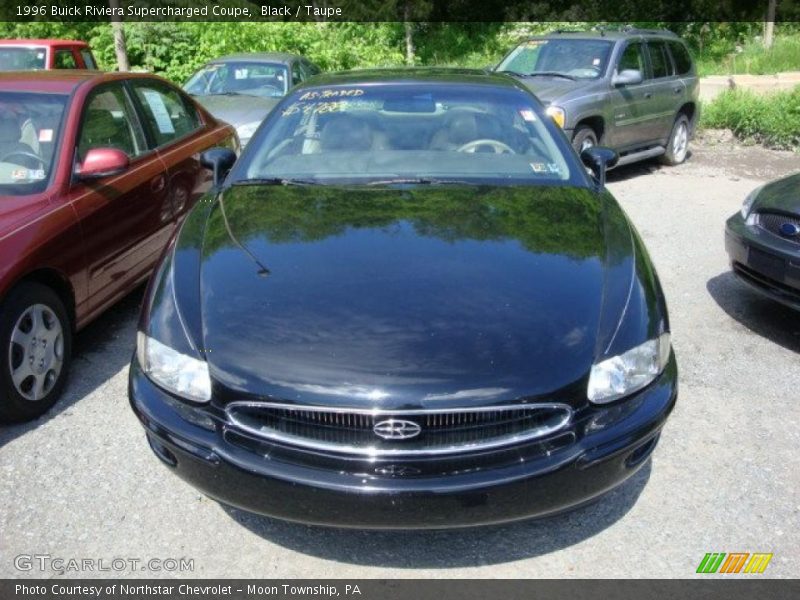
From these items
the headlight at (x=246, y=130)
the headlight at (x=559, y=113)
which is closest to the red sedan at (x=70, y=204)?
the headlight at (x=246, y=130)

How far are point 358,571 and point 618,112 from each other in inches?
290

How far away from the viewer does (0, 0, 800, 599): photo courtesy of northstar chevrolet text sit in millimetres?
2447

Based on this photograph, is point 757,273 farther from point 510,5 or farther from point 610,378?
point 510,5

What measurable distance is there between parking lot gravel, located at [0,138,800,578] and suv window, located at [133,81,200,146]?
63.6 inches

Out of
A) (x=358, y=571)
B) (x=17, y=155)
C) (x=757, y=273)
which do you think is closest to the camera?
(x=358, y=571)

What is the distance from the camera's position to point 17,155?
416cm

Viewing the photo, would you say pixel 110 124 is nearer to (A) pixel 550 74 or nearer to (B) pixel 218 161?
(B) pixel 218 161

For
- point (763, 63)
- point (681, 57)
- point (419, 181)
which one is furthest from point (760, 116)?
point (419, 181)

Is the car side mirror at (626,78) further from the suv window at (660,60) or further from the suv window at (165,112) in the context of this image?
the suv window at (165,112)

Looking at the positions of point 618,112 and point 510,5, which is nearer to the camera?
point 618,112

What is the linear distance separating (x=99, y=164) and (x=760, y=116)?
33.8ft

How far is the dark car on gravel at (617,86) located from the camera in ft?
27.9

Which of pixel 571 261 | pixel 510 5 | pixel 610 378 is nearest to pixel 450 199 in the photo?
pixel 571 261

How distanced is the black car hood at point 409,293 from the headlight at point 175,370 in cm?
6
